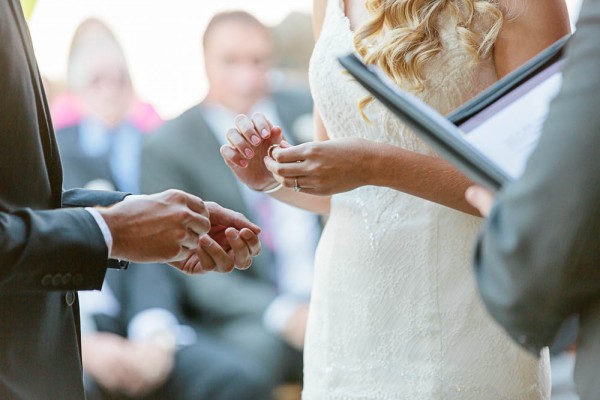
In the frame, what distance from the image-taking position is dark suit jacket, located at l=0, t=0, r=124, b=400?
179 centimetres

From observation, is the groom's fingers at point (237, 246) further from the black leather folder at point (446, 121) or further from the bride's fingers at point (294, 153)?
the black leather folder at point (446, 121)

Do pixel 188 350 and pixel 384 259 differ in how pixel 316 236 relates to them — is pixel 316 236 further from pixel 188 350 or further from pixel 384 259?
pixel 384 259

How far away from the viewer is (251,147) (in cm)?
252

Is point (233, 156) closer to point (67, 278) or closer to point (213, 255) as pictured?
point (213, 255)

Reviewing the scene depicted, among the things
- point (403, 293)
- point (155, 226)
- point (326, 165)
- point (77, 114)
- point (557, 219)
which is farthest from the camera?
point (77, 114)

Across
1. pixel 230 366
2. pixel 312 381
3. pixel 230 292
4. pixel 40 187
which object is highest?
pixel 40 187

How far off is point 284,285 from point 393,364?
2.40 meters

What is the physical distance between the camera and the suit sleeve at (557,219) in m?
1.29

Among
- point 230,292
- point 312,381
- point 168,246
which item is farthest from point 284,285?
point 168,246

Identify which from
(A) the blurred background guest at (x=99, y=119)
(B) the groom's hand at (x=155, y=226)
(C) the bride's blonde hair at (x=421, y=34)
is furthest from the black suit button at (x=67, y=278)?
(A) the blurred background guest at (x=99, y=119)

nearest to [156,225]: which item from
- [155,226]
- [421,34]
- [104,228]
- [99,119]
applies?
[155,226]

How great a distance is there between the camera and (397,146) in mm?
2400

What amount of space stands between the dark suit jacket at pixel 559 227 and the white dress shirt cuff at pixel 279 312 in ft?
11.2

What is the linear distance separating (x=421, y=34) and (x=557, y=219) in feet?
3.79
